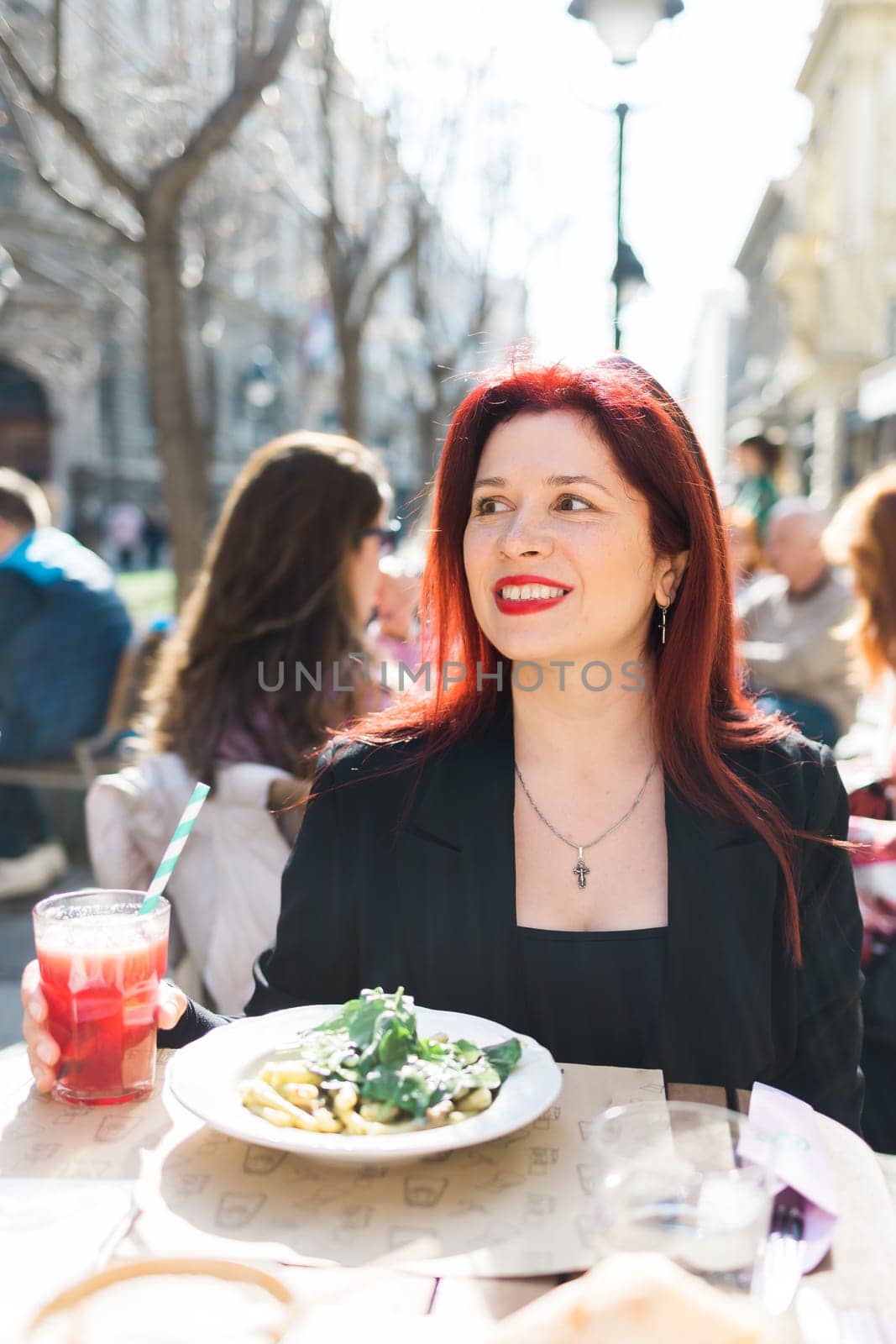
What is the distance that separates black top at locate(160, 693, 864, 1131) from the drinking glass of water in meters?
1.00

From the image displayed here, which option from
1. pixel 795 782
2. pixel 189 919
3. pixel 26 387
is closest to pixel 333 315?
pixel 189 919

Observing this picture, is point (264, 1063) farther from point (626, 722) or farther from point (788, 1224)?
point (626, 722)

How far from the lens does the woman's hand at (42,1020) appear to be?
1.63 meters

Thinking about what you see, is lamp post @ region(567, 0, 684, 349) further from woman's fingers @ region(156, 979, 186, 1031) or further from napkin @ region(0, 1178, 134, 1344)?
napkin @ region(0, 1178, 134, 1344)

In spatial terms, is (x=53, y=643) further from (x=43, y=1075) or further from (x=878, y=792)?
(x=43, y=1075)

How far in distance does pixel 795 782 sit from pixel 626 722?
1.12 feet

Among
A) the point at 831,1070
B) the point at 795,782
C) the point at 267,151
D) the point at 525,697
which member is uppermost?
the point at 267,151

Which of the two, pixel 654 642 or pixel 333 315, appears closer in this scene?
pixel 654 642

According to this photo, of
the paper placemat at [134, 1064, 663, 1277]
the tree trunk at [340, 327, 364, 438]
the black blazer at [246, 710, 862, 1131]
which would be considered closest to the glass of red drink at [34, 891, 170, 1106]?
the paper placemat at [134, 1064, 663, 1277]

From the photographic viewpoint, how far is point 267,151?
13.8m

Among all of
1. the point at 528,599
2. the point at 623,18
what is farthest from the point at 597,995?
the point at 623,18

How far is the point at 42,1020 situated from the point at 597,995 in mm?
947

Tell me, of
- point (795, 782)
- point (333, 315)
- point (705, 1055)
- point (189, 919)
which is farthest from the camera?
point (333, 315)

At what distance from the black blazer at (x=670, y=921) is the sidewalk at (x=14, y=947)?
8.35 ft
